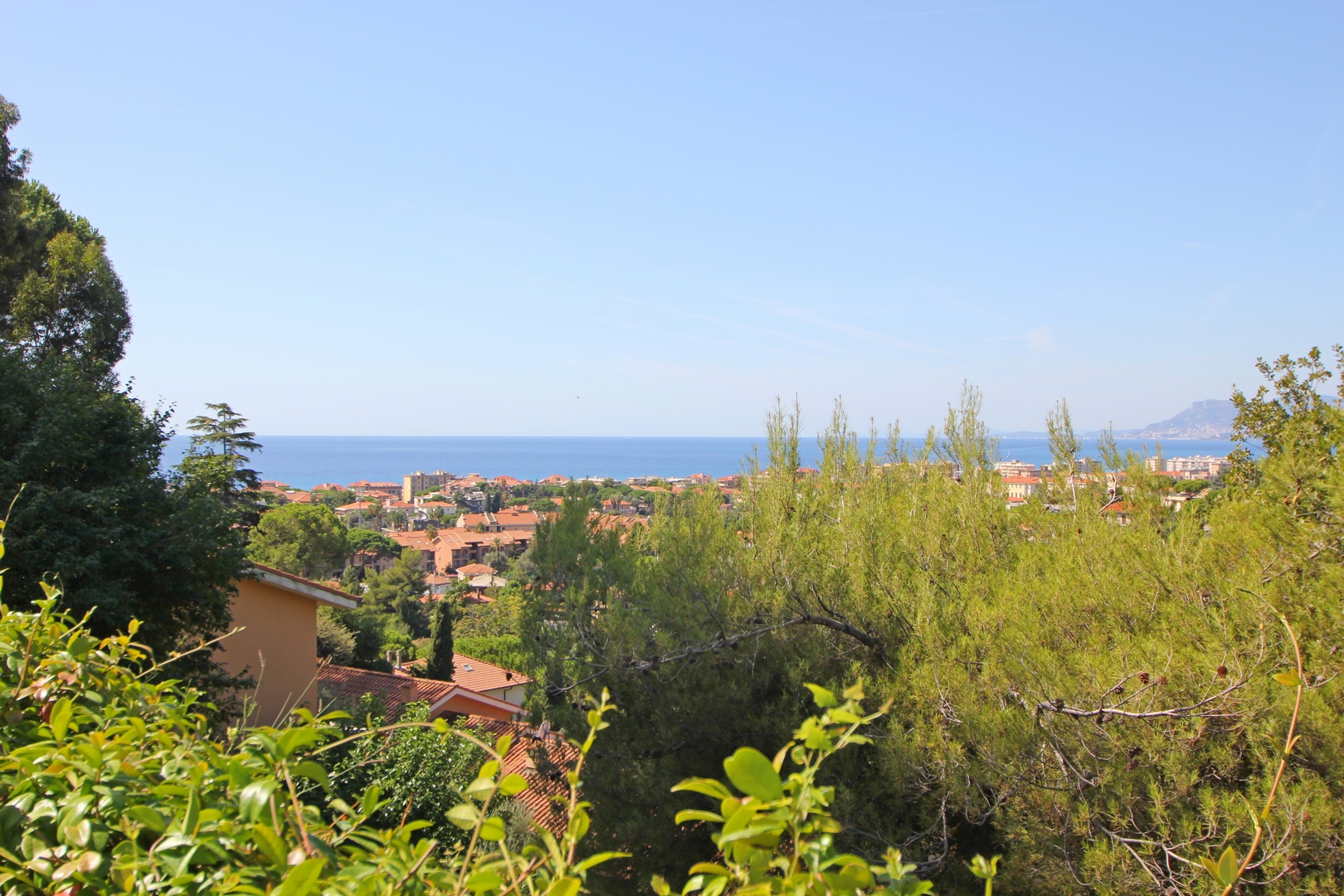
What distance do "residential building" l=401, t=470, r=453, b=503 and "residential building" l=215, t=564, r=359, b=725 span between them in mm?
92868

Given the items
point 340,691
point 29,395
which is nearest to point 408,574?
point 340,691

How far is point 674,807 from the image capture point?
474cm

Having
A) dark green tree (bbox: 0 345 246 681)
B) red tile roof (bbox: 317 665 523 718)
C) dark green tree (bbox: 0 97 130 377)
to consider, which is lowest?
red tile roof (bbox: 317 665 523 718)

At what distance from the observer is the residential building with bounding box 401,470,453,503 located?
10499cm

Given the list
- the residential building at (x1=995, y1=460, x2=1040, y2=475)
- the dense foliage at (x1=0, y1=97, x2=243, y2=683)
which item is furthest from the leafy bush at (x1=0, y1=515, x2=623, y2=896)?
the residential building at (x1=995, y1=460, x2=1040, y2=475)

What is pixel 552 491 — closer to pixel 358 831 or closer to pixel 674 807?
pixel 674 807

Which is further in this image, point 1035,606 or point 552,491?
point 552,491

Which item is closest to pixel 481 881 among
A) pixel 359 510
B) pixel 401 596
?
pixel 401 596

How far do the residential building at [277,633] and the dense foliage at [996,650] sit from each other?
644cm

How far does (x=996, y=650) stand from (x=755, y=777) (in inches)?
159

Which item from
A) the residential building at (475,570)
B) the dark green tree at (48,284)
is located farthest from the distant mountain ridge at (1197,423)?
the dark green tree at (48,284)

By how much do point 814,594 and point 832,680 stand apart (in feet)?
1.81

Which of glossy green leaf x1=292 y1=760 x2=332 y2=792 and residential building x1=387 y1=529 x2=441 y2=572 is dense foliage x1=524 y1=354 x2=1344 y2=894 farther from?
residential building x1=387 y1=529 x2=441 y2=572

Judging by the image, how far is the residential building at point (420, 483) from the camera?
105 m
